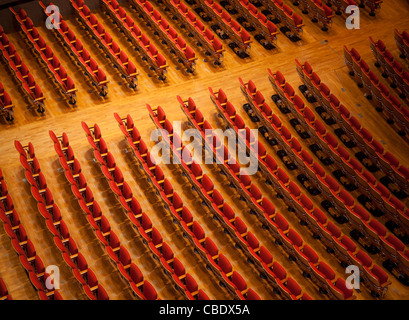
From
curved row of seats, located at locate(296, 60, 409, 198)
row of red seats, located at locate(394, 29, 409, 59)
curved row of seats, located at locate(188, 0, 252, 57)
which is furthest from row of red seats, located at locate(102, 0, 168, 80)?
row of red seats, located at locate(394, 29, 409, 59)

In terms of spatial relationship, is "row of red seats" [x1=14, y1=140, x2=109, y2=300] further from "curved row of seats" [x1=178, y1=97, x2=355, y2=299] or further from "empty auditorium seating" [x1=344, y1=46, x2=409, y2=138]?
"empty auditorium seating" [x1=344, y1=46, x2=409, y2=138]

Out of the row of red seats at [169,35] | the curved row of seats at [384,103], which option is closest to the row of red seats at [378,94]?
the curved row of seats at [384,103]

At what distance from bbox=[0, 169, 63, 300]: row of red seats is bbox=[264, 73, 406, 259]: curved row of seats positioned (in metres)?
0.96

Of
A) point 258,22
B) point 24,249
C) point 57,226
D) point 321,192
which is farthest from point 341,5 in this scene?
point 24,249

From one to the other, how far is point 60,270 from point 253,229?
616 mm

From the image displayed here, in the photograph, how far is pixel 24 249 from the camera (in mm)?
1744

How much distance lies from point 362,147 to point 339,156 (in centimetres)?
13

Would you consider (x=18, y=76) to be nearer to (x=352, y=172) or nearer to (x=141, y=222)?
(x=141, y=222)

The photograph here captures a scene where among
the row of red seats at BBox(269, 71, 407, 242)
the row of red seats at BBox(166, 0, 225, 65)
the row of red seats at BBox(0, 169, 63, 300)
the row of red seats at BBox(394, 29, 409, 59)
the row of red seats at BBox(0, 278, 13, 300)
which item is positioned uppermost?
the row of red seats at BBox(166, 0, 225, 65)

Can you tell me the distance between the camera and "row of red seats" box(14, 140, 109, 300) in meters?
1.65

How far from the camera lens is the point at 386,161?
1.96 metres

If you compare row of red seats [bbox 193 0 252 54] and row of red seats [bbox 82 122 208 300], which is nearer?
row of red seats [bbox 82 122 208 300]

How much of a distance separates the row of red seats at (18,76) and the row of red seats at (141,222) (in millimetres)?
257

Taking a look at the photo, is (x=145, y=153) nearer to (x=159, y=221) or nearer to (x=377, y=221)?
(x=159, y=221)
